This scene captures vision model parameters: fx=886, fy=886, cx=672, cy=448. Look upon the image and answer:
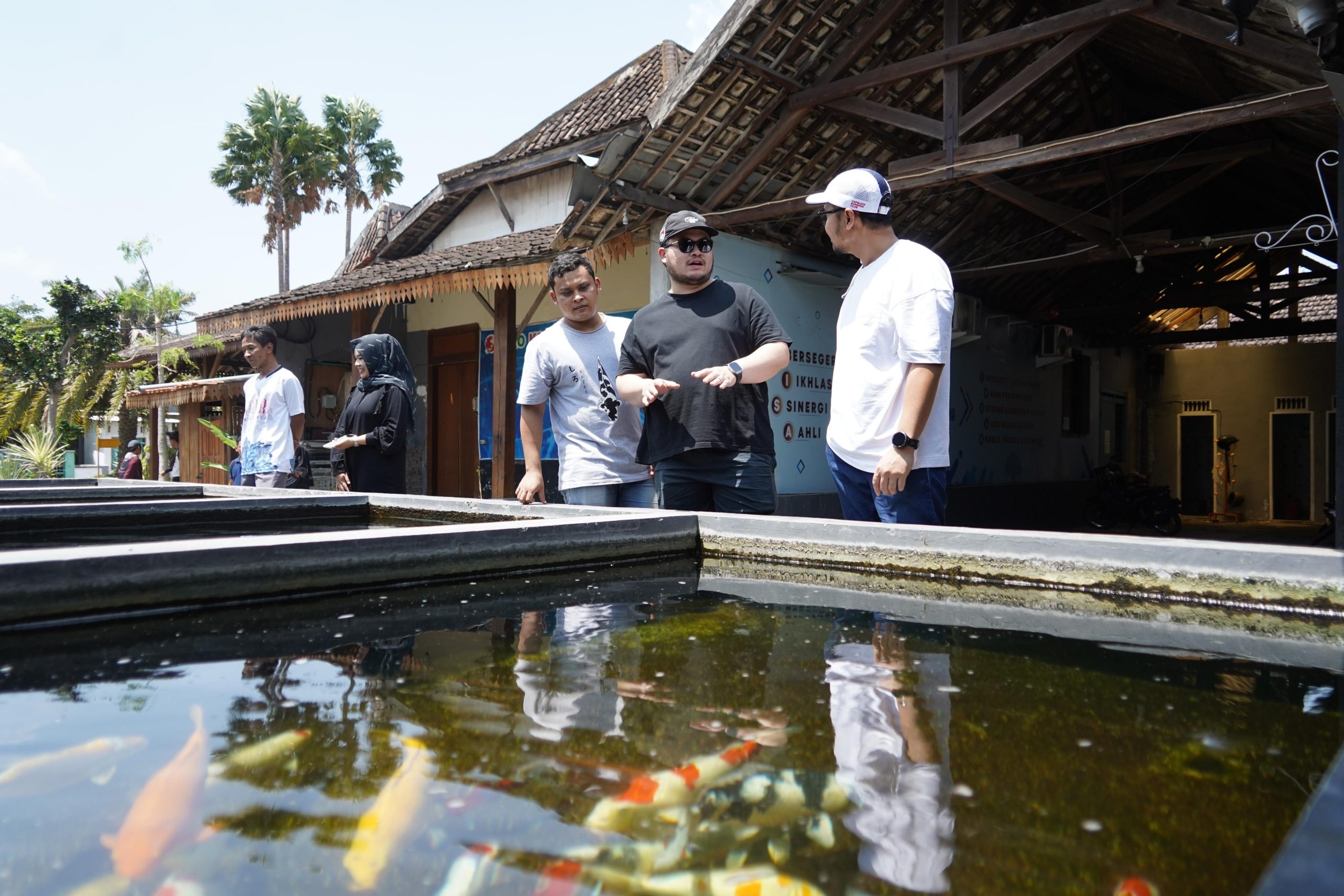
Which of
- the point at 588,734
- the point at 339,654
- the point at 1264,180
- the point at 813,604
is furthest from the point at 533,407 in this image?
the point at 1264,180

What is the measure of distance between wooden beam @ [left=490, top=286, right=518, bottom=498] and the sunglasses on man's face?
629 cm

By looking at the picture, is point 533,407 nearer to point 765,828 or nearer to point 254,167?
point 765,828

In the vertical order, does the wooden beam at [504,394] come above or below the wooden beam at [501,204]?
below

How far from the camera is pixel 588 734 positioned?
1.11 m

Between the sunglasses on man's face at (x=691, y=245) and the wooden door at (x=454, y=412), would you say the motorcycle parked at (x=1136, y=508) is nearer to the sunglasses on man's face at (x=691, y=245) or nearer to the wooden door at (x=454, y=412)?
the wooden door at (x=454, y=412)

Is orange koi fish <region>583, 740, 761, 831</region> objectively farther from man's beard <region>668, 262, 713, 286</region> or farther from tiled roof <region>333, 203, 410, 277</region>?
tiled roof <region>333, 203, 410, 277</region>

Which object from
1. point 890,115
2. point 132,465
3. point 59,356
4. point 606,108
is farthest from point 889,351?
point 59,356

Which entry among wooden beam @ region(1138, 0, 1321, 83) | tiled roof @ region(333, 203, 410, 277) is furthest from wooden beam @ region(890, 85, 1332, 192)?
tiled roof @ region(333, 203, 410, 277)

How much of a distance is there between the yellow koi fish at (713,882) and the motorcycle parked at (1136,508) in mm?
14239

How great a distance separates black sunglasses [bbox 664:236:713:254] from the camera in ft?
10.6

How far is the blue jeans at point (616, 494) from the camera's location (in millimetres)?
3498

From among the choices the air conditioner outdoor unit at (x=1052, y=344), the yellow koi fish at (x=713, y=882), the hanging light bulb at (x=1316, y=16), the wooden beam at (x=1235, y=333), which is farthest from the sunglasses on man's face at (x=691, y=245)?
the wooden beam at (x=1235, y=333)

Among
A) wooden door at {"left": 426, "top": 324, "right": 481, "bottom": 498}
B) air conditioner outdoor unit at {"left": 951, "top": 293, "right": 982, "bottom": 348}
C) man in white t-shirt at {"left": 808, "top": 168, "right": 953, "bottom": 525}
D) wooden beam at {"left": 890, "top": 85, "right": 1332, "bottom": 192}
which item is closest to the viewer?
man in white t-shirt at {"left": 808, "top": 168, "right": 953, "bottom": 525}

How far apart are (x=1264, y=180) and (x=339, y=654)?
41.6ft
